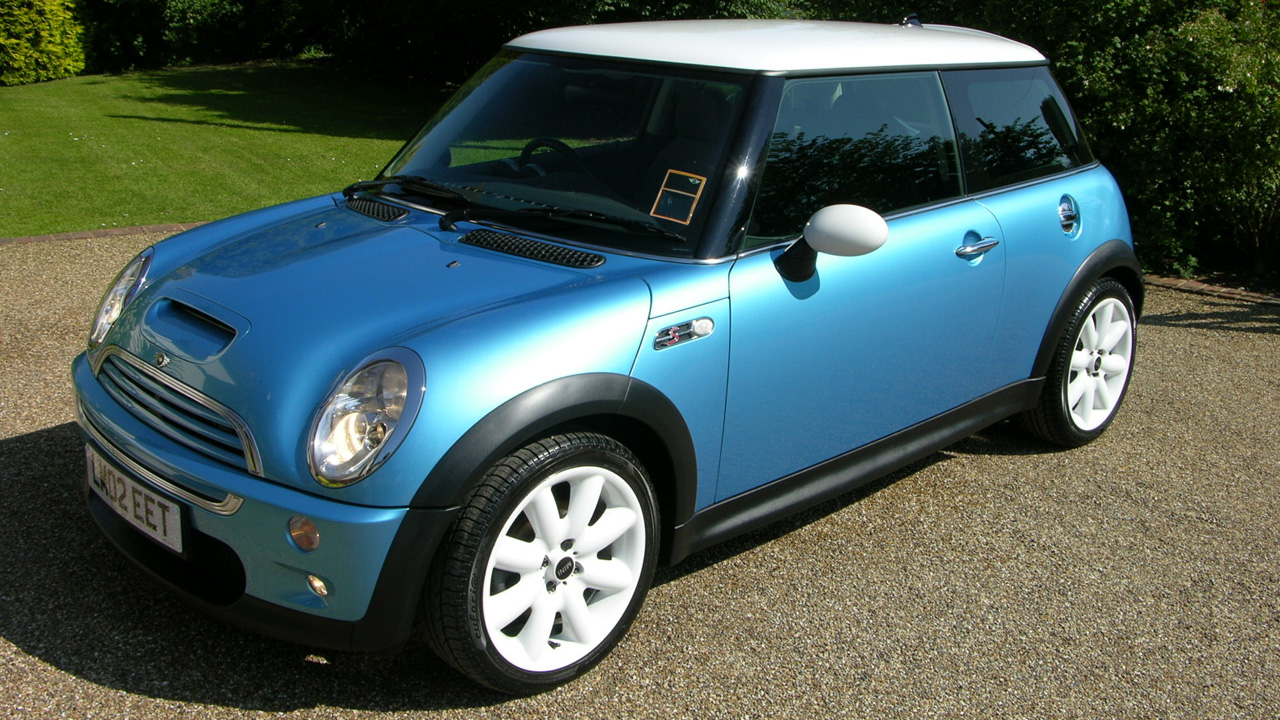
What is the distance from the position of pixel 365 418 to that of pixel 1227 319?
611 centimetres

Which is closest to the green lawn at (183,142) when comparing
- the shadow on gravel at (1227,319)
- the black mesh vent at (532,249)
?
the black mesh vent at (532,249)

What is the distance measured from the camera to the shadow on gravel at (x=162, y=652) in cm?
278

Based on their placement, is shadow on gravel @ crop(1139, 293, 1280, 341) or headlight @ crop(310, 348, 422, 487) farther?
shadow on gravel @ crop(1139, 293, 1280, 341)

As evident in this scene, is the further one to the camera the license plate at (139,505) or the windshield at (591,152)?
the windshield at (591,152)

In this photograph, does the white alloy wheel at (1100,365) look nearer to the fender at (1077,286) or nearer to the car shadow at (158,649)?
the fender at (1077,286)

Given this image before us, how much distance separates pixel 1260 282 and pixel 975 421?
15.8ft

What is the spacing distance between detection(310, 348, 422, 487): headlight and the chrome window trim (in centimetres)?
24

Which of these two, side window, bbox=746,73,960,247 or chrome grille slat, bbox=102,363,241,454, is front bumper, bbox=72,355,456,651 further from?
side window, bbox=746,73,960,247

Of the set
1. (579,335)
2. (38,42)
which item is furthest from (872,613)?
(38,42)

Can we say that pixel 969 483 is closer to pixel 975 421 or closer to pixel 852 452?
pixel 975 421

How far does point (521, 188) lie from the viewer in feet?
11.2

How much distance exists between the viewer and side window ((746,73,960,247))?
3.26 m

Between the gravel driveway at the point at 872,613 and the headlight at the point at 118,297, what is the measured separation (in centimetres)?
68

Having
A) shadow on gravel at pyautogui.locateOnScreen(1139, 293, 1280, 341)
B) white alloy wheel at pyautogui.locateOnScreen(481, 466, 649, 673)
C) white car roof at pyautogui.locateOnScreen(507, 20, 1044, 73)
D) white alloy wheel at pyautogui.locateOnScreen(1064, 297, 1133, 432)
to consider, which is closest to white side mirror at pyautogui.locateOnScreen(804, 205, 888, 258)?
white car roof at pyautogui.locateOnScreen(507, 20, 1044, 73)
